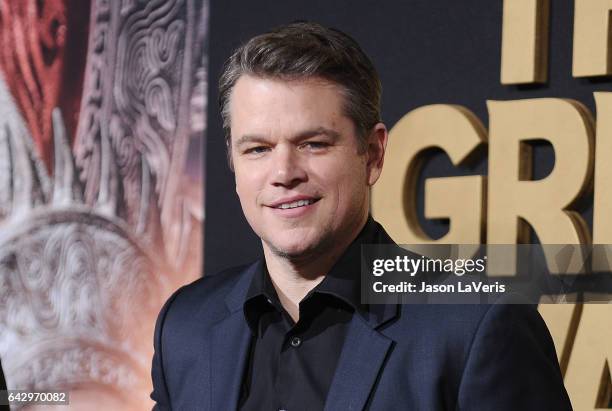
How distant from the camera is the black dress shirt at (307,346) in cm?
170

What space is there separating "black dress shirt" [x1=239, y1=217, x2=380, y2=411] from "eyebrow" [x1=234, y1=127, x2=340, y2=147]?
19 centimetres

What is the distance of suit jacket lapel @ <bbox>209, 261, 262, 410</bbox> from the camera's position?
1.76 m

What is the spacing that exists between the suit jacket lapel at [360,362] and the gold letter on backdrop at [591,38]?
3.72 feet

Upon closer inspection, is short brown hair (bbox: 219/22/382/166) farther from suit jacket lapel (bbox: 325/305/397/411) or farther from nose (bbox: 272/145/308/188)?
suit jacket lapel (bbox: 325/305/397/411)

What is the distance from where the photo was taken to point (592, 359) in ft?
8.29

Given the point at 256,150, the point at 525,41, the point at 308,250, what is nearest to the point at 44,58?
the point at 525,41

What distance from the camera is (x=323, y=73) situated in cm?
168

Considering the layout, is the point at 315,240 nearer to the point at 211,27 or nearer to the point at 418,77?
the point at 418,77

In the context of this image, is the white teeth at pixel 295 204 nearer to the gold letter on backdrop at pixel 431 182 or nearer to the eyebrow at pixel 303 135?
Result: the eyebrow at pixel 303 135

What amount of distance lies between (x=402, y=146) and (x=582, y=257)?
637 mm

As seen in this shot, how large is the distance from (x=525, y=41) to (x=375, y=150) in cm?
106

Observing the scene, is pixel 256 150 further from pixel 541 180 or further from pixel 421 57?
pixel 421 57

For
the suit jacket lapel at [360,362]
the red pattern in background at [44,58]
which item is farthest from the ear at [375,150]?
the red pattern in background at [44,58]

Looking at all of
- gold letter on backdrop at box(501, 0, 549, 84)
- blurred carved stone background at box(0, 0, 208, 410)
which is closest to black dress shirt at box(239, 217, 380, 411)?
gold letter on backdrop at box(501, 0, 549, 84)
